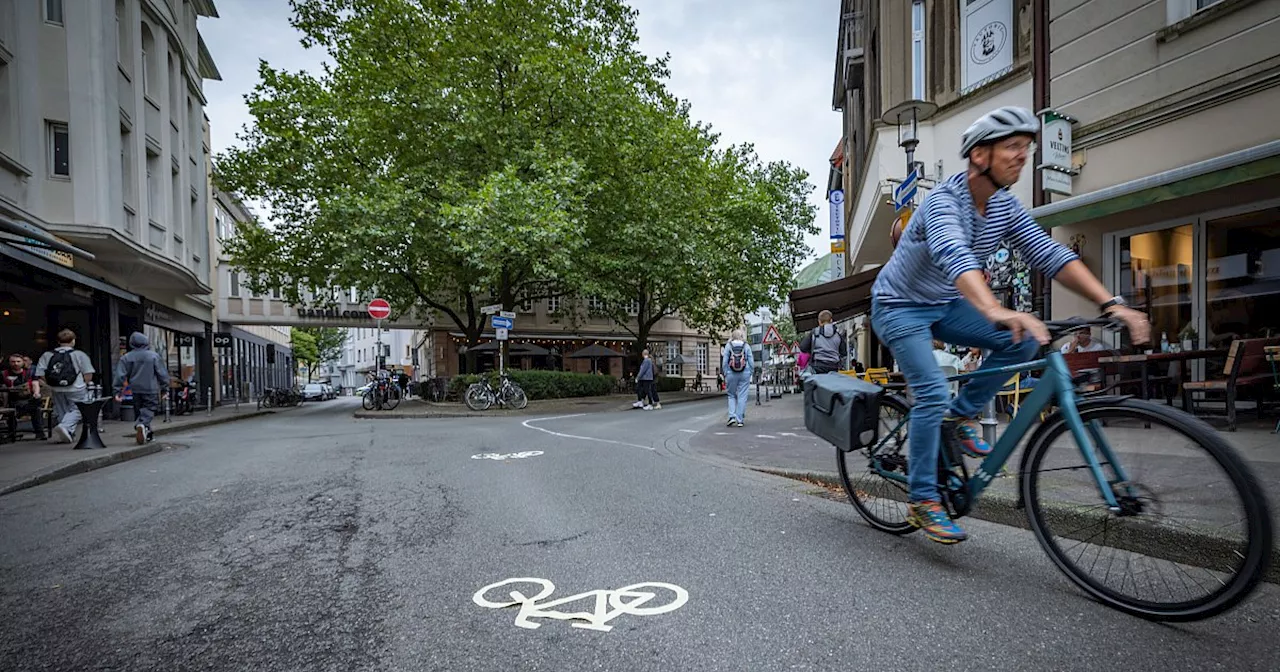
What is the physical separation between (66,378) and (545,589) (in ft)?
35.5

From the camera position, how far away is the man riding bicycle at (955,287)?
111 inches

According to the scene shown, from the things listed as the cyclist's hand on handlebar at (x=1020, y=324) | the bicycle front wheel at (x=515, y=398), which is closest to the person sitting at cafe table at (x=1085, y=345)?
the cyclist's hand on handlebar at (x=1020, y=324)

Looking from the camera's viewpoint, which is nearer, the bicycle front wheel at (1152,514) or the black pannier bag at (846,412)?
the bicycle front wheel at (1152,514)

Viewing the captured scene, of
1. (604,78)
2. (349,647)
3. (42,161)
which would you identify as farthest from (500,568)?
(604,78)

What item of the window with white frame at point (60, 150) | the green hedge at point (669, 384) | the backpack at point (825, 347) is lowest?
the green hedge at point (669, 384)

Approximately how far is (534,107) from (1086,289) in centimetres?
1956

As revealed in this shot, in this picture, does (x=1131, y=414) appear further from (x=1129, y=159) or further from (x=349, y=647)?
(x=1129, y=159)

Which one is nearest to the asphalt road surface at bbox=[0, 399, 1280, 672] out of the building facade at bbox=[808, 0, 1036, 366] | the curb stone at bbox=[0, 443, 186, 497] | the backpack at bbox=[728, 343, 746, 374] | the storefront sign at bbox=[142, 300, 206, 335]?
the curb stone at bbox=[0, 443, 186, 497]

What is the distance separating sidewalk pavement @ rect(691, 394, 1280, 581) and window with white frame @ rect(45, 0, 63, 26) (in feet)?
51.8

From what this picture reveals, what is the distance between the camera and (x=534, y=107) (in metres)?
20.3

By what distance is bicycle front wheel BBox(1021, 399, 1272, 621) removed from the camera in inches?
85.8

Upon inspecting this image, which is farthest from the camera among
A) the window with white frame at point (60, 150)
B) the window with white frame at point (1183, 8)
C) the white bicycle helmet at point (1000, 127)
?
the window with white frame at point (60, 150)

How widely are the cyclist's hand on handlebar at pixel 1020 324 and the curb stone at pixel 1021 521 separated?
725 millimetres

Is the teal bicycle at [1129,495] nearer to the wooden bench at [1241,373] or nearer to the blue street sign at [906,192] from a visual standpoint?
the wooden bench at [1241,373]
